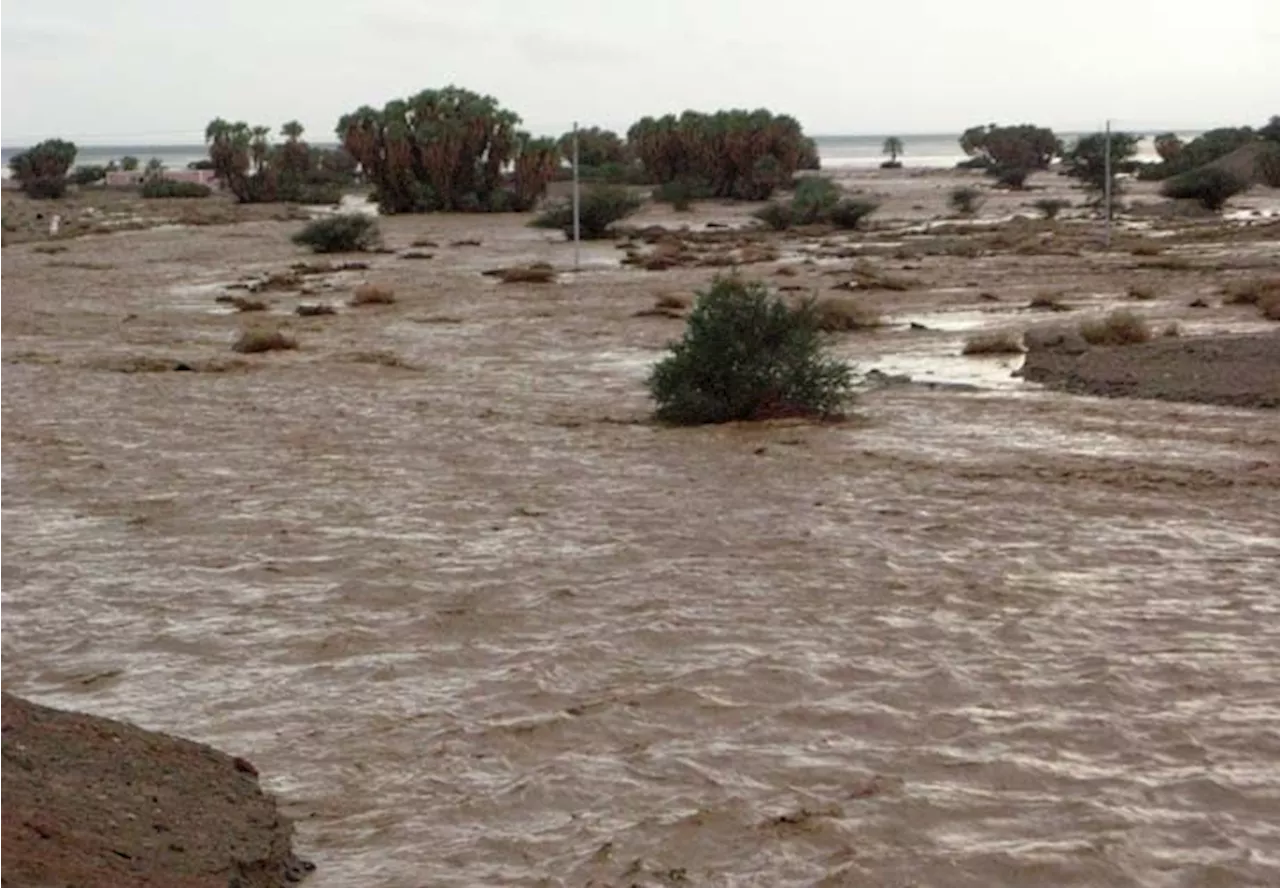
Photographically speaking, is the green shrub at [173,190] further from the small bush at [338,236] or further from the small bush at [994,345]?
the small bush at [994,345]

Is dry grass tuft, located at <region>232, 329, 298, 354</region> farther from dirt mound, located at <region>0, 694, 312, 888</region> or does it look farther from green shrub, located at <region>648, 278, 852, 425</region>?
dirt mound, located at <region>0, 694, 312, 888</region>

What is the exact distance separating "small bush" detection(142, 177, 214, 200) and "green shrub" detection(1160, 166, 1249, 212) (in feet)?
159

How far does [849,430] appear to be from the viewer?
17078 millimetres

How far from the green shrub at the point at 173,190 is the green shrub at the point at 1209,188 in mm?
48453

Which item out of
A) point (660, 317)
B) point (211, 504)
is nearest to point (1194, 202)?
point (660, 317)

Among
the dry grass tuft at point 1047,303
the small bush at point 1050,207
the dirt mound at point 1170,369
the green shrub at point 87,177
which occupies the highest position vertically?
the green shrub at point 87,177

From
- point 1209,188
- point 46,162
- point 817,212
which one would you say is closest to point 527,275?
point 817,212

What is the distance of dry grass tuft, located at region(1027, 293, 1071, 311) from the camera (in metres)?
28.4

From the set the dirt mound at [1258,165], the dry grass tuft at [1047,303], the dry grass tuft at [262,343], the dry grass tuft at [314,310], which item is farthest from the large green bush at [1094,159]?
the dry grass tuft at [262,343]

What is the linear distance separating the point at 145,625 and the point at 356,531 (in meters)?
2.66

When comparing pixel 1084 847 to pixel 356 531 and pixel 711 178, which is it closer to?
pixel 356 531

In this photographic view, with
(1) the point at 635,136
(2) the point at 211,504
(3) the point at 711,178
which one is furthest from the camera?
(1) the point at 635,136

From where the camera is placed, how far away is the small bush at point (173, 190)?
293 feet

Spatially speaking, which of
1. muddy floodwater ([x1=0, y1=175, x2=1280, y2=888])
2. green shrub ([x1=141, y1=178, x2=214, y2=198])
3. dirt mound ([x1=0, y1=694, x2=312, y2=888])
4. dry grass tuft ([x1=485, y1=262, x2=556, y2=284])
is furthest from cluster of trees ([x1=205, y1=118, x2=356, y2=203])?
dirt mound ([x1=0, y1=694, x2=312, y2=888])
